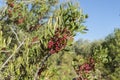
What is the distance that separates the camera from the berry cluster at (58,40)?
6445mm

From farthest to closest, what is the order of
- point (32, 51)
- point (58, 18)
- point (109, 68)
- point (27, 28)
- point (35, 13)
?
point (109, 68) < point (35, 13) < point (27, 28) < point (32, 51) < point (58, 18)

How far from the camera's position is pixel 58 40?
257 inches

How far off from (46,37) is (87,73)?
1.52 meters

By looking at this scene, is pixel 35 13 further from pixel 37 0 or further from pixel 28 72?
pixel 28 72

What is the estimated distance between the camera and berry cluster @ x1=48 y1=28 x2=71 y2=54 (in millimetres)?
6445

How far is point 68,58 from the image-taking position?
62.2 metres

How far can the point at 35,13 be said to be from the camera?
20.4 meters

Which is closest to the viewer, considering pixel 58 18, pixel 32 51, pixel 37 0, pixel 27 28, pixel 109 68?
pixel 58 18

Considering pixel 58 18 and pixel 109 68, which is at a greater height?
pixel 58 18

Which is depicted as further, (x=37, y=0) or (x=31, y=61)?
(x=37, y=0)

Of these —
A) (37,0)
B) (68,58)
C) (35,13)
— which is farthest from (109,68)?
(37,0)

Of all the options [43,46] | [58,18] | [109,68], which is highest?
[58,18]

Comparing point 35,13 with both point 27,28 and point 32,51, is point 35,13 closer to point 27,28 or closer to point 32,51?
point 27,28

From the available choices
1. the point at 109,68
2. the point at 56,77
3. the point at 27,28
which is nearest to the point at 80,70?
the point at 56,77
